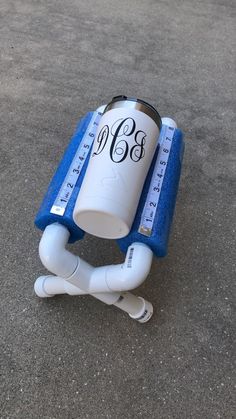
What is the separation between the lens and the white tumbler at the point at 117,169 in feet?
2.12

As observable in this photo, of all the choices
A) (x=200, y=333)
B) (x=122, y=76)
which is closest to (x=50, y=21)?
(x=122, y=76)

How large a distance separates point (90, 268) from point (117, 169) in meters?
0.19

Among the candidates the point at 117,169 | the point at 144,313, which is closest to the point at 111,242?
the point at 144,313

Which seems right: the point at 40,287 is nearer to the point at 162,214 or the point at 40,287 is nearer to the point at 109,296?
the point at 109,296

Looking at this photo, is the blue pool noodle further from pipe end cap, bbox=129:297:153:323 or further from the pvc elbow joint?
pipe end cap, bbox=129:297:153:323

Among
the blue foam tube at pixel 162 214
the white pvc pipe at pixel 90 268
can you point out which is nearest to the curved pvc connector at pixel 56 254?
the white pvc pipe at pixel 90 268

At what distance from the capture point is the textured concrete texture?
764mm

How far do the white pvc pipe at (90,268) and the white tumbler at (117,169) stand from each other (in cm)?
5

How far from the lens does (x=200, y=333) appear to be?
83cm

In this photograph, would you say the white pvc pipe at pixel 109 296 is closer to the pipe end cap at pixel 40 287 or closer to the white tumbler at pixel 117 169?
the pipe end cap at pixel 40 287

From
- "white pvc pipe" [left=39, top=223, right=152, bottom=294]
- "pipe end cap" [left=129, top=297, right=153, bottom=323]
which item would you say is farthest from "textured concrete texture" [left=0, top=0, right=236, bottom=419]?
"white pvc pipe" [left=39, top=223, right=152, bottom=294]

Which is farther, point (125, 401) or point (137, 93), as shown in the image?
point (137, 93)

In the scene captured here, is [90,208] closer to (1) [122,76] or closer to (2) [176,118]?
(2) [176,118]

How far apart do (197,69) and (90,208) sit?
103cm
